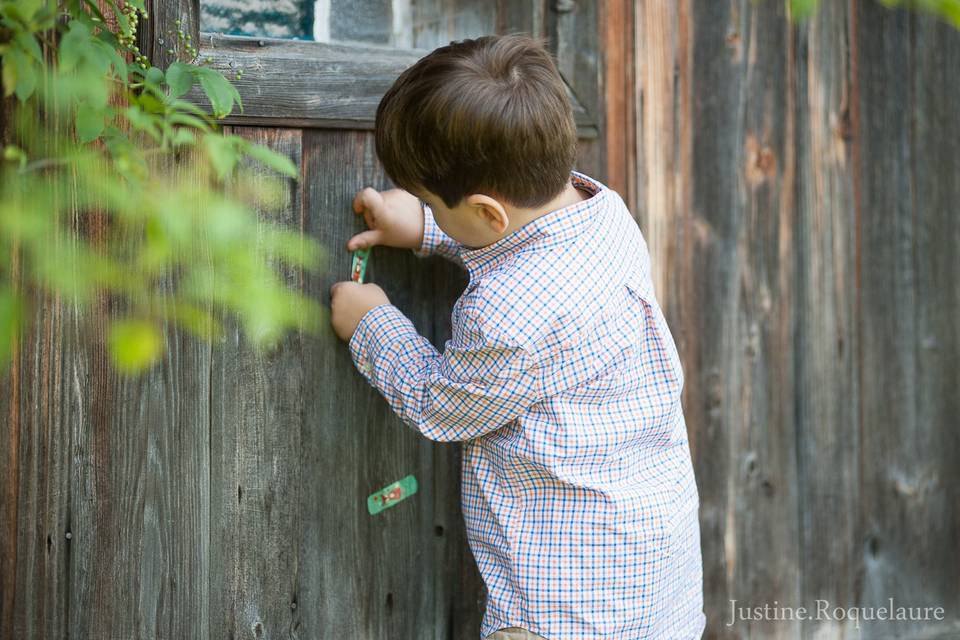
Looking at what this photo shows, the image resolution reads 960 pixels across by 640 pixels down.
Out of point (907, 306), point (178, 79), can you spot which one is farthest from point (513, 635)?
point (907, 306)

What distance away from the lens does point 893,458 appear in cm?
250

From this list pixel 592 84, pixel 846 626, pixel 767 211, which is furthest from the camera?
pixel 846 626

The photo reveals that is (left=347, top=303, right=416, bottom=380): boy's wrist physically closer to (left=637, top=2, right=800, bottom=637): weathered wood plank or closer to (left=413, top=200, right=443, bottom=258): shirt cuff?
(left=413, top=200, right=443, bottom=258): shirt cuff

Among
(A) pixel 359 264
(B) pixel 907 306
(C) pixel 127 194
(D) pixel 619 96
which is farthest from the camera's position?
(B) pixel 907 306

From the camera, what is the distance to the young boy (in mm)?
1440

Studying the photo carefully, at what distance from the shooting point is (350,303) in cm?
169

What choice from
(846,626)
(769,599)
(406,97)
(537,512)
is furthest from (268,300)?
(846,626)

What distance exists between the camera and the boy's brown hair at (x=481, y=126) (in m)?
1.42

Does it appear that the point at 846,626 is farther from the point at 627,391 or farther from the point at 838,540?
the point at 627,391

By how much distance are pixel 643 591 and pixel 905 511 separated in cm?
131

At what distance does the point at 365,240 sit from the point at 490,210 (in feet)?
1.11

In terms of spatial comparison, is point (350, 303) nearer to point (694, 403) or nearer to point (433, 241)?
point (433, 241)

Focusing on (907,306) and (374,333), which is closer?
(374,333)

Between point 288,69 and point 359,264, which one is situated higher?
point 288,69
